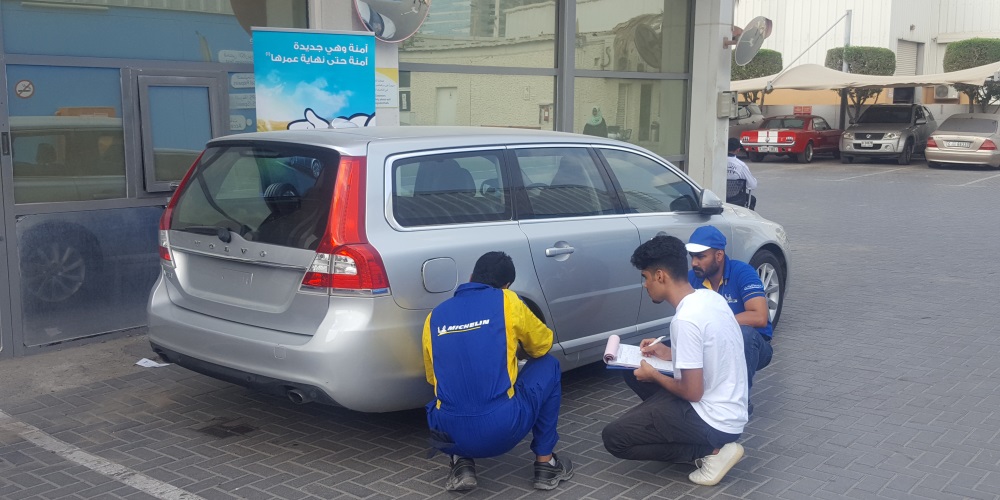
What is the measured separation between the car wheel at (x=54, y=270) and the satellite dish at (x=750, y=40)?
8.78m

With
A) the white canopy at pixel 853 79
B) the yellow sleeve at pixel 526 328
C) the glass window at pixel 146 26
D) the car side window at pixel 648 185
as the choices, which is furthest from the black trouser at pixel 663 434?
the white canopy at pixel 853 79

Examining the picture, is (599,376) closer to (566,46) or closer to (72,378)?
(72,378)

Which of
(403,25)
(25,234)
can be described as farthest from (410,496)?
(403,25)

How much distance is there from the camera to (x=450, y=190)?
527 centimetres

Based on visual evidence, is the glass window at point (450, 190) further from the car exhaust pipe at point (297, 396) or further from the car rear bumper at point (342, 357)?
the car exhaust pipe at point (297, 396)

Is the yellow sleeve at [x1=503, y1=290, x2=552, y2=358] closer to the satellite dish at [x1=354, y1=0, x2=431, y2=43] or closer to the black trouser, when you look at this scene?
the black trouser

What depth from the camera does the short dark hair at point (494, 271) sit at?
4426mm

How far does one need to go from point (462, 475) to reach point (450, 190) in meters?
1.57

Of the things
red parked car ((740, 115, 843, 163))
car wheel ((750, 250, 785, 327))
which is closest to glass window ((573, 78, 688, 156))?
car wheel ((750, 250, 785, 327))

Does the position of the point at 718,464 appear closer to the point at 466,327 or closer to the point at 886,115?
the point at 466,327

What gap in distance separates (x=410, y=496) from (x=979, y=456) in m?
2.91

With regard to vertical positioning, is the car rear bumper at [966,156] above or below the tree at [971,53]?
below

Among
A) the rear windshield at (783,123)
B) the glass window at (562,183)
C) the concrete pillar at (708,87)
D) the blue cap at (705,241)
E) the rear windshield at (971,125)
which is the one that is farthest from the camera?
the rear windshield at (783,123)

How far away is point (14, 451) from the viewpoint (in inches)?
202
